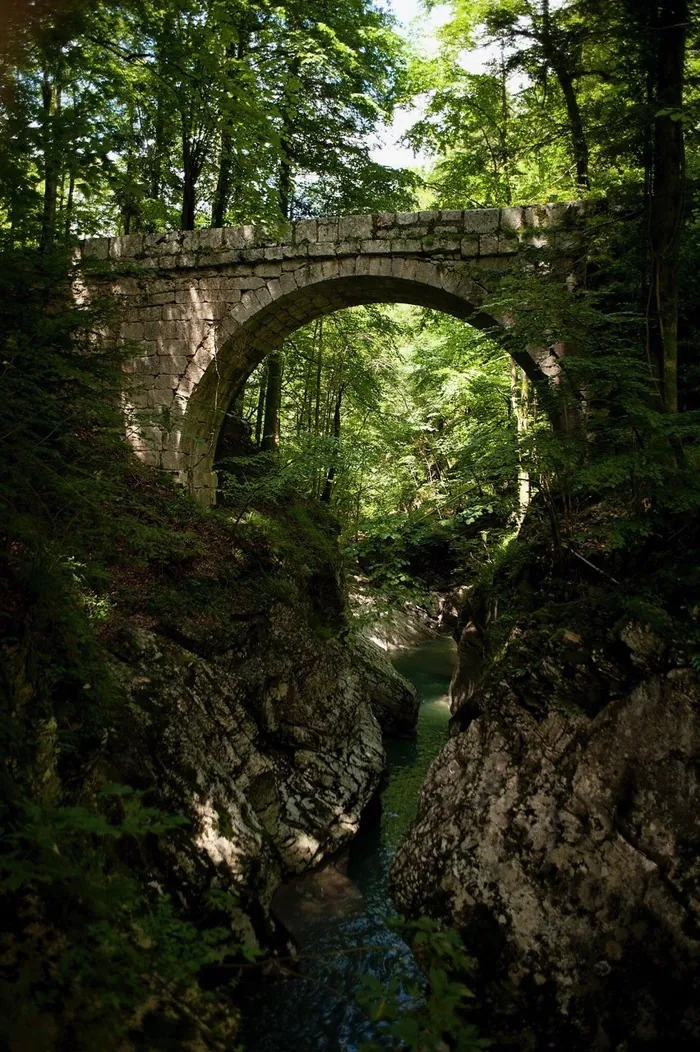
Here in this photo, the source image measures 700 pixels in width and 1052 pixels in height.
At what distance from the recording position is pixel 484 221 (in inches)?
239

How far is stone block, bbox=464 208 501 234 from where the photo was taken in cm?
607

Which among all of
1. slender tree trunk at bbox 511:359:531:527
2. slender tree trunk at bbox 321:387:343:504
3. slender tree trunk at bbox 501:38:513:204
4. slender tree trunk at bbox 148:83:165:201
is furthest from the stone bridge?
slender tree trunk at bbox 321:387:343:504

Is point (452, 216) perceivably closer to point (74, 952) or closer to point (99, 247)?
point (99, 247)

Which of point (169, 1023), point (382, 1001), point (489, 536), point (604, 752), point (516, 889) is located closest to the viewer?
point (169, 1023)

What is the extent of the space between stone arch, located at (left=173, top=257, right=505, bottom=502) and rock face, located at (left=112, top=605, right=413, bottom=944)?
8.14 feet

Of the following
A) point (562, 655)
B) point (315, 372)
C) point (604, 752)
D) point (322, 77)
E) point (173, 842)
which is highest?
point (322, 77)

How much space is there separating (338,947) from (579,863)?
161 cm

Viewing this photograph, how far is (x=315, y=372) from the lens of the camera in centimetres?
1068

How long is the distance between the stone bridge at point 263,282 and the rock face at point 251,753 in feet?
8.42

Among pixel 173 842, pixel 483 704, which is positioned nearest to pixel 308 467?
pixel 483 704

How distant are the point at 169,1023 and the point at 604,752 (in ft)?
8.66

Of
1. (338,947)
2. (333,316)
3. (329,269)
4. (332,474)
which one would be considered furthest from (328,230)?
(338,947)

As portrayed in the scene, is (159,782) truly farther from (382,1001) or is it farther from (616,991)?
(616,991)

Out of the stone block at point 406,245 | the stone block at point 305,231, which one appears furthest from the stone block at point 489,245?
the stone block at point 305,231
